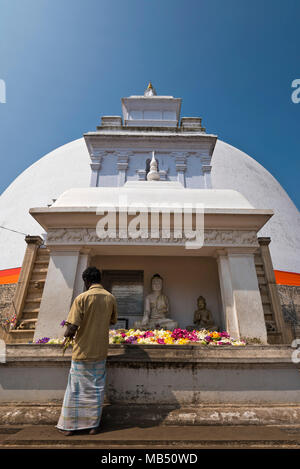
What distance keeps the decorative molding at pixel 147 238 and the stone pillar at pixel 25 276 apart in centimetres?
273

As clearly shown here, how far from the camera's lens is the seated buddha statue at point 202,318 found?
5949 millimetres

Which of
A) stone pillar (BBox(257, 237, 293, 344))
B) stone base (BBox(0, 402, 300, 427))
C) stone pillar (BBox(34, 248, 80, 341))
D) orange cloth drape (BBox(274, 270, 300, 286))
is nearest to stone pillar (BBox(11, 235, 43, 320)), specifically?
stone pillar (BBox(34, 248, 80, 341))

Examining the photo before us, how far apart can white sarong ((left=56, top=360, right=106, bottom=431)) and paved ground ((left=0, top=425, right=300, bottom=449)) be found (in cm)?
11

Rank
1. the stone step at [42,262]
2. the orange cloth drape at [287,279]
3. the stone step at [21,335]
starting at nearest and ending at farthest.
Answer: the stone step at [21,335] → the stone step at [42,262] → the orange cloth drape at [287,279]

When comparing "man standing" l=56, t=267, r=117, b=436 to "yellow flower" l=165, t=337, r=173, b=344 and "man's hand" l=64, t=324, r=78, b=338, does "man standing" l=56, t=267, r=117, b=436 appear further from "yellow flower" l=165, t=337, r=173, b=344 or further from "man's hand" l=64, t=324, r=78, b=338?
"yellow flower" l=165, t=337, r=173, b=344

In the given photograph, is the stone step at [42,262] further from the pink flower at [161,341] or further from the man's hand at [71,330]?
the man's hand at [71,330]

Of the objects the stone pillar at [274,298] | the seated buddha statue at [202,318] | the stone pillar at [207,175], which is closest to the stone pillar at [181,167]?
the stone pillar at [207,175]

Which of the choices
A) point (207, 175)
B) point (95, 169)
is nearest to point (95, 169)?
point (95, 169)

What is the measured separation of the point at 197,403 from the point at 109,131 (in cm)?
1377

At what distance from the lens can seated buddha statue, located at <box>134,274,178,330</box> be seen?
574 cm

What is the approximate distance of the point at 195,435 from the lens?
2.63 meters

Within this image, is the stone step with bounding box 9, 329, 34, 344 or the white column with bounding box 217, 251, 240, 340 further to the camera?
the stone step with bounding box 9, 329, 34, 344

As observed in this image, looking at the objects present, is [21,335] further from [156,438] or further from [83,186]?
[83,186]

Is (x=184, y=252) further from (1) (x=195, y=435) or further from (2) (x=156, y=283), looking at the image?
(1) (x=195, y=435)
